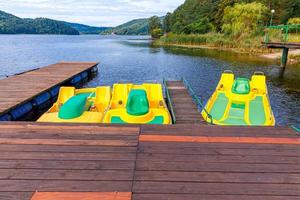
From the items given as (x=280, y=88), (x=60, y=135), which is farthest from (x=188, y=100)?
(x=280, y=88)

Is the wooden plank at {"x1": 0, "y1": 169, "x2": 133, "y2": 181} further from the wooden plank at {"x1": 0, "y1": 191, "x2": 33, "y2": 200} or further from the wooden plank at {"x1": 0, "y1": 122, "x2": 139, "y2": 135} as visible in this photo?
the wooden plank at {"x1": 0, "y1": 122, "x2": 139, "y2": 135}

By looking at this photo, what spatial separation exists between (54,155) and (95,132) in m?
1.08

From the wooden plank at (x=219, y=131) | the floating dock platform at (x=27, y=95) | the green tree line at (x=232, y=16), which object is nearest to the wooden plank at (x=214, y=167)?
the wooden plank at (x=219, y=131)

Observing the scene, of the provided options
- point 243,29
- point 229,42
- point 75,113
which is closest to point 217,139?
point 75,113

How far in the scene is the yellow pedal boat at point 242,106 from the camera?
392 inches

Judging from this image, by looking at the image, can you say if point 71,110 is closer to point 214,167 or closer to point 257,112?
point 214,167

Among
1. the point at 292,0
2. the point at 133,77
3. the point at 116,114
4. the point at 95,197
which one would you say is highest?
the point at 292,0

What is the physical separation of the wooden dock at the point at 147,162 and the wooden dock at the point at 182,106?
166 inches

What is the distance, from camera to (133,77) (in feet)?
86.9

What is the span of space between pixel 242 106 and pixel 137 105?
17.2ft

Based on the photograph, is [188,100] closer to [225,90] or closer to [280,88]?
[225,90]

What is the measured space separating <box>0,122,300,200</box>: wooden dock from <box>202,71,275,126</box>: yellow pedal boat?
15.1 ft

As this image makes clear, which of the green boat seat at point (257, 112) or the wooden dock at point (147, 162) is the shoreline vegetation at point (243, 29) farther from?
the wooden dock at point (147, 162)

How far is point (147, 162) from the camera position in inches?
158
